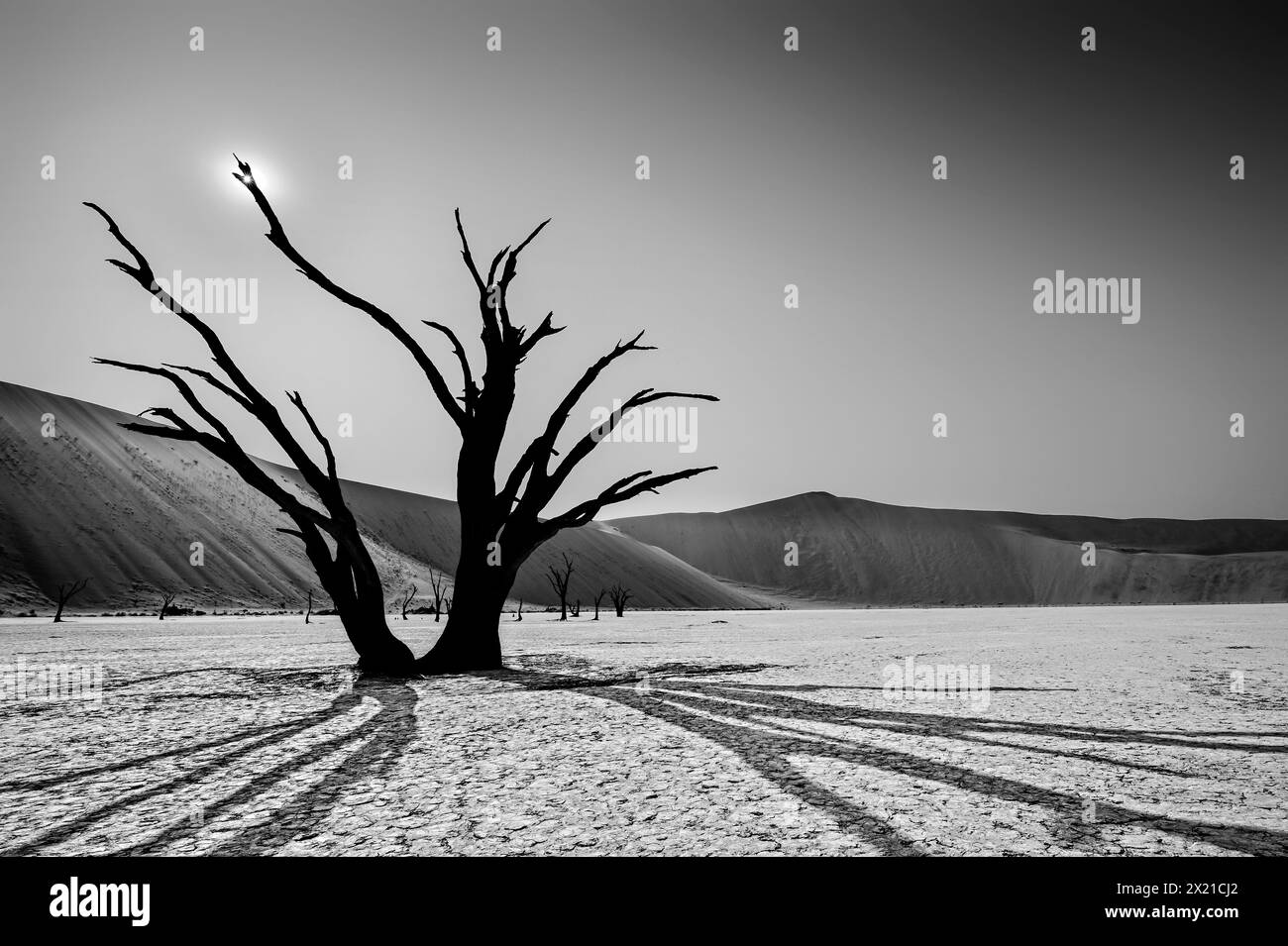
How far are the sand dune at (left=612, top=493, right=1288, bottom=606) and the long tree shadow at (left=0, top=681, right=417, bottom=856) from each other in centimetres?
15638

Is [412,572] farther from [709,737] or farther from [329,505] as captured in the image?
[709,737]

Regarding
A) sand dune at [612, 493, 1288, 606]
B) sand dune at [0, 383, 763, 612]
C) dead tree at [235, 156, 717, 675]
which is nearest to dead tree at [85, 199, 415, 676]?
dead tree at [235, 156, 717, 675]

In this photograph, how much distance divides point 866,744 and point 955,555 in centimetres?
18160

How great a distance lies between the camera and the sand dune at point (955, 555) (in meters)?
147

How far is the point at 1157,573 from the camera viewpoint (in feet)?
489

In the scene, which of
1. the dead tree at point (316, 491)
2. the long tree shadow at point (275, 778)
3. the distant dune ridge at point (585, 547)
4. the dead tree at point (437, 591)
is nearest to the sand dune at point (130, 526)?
the distant dune ridge at point (585, 547)

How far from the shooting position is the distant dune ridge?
2694 inches

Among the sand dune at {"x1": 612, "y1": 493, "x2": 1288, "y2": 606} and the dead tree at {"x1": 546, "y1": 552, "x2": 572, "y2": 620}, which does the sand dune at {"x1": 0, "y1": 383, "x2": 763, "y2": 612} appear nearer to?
the dead tree at {"x1": 546, "y1": 552, "x2": 572, "y2": 620}

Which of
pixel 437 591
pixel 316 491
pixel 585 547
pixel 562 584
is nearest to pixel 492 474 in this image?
pixel 316 491

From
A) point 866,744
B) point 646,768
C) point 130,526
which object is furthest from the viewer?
point 130,526

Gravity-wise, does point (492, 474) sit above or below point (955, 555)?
above

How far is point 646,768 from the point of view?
5641 mm

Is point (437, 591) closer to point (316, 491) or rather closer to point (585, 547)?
point (316, 491)
